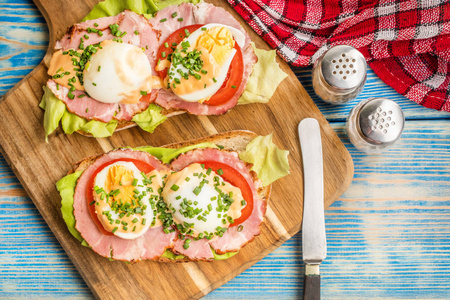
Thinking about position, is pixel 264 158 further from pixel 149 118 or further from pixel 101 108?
pixel 101 108

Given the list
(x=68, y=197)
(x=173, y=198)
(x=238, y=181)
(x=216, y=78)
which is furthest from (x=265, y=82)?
(x=68, y=197)

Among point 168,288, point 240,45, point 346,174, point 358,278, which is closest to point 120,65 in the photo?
point 240,45

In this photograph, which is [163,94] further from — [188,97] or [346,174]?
[346,174]

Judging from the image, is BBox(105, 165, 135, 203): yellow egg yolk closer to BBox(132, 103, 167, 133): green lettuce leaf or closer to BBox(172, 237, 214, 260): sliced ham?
BBox(132, 103, 167, 133): green lettuce leaf

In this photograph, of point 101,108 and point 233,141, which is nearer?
point 101,108

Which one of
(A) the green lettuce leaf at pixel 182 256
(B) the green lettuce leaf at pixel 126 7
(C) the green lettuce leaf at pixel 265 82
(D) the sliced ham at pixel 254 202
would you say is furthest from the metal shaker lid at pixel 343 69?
(A) the green lettuce leaf at pixel 182 256

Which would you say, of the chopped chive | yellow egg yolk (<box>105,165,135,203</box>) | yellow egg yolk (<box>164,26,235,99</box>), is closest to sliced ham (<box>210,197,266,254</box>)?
the chopped chive

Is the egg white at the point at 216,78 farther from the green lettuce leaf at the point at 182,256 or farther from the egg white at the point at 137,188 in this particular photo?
the green lettuce leaf at the point at 182,256
